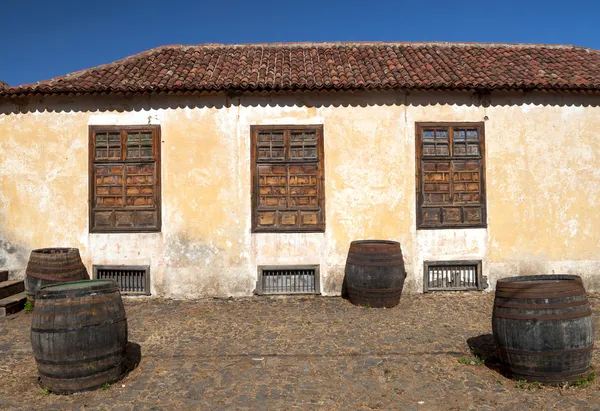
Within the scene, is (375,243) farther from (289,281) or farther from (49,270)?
(49,270)

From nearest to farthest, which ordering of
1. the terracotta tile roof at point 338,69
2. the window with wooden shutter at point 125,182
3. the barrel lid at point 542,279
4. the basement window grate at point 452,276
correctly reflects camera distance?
the barrel lid at point 542,279 → the terracotta tile roof at point 338,69 → the window with wooden shutter at point 125,182 → the basement window grate at point 452,276

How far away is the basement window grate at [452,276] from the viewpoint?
26.7 ft

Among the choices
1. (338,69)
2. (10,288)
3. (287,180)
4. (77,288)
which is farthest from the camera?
(338,69)

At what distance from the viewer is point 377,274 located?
7.02 meters

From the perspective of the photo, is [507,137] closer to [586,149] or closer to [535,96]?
[535,96]

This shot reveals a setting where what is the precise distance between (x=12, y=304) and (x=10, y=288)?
0.70m

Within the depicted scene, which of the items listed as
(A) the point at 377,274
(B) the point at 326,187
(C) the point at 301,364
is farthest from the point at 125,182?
(C) the point at 301,364

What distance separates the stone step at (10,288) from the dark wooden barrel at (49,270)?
2.02 ft

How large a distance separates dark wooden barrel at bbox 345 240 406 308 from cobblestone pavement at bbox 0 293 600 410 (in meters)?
0.22

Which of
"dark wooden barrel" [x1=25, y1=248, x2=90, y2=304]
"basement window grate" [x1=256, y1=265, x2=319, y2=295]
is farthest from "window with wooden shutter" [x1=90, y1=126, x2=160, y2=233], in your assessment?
"basement window grate" [x1=256, y1=265, x2=319, y2=295]

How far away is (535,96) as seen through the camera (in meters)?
8.29

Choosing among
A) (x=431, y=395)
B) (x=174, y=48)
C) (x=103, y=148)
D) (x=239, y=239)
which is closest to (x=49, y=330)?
(x=431, y=395)

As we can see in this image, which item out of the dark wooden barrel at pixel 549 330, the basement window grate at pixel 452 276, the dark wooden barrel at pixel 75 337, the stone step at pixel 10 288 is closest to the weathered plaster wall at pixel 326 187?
the basement window grate at pixel 452 276

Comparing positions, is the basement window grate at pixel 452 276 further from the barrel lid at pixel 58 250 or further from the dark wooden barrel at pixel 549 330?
the barrel lid at pixel 58 250
